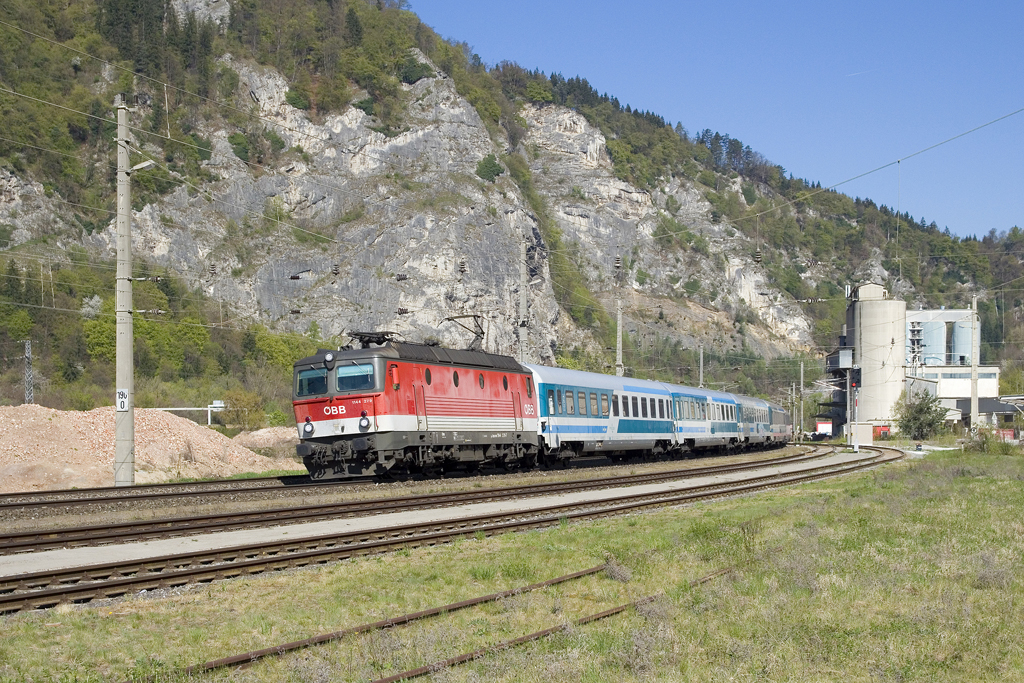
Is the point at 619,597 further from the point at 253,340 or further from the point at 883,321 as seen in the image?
the point at 883,321

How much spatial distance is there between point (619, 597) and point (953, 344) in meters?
186

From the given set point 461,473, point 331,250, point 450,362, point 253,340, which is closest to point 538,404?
point 461,473

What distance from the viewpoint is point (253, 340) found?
129 m

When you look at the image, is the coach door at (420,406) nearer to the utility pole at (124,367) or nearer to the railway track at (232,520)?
the railway track at (232,520)

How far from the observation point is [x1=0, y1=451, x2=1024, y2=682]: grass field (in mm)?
8766

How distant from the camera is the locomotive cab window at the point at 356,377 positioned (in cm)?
2525

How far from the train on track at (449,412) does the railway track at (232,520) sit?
294 cm

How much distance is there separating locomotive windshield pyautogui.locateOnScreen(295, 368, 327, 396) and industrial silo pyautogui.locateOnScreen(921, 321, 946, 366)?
16111cm

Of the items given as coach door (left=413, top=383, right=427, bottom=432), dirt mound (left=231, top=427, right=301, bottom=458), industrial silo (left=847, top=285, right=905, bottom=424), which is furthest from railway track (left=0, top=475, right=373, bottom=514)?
industrial silo (left=847, top=285, right=905, bottom=424)

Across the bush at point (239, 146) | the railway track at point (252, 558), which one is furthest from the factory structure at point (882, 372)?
the bush at point (239, 146)

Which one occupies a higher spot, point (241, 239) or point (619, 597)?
point (241, 239)

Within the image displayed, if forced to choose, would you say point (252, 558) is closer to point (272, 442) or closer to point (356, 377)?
point (356, 377)

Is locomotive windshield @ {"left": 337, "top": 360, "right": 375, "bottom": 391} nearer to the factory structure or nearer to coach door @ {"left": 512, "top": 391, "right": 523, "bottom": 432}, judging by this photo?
coach door @ {"left": 512, "top": 391, "right": 523, "bottom": 432}

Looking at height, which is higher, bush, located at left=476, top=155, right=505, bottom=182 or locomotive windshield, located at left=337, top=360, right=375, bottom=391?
bush, located at left=476, top=155, right=505, bottom=182
